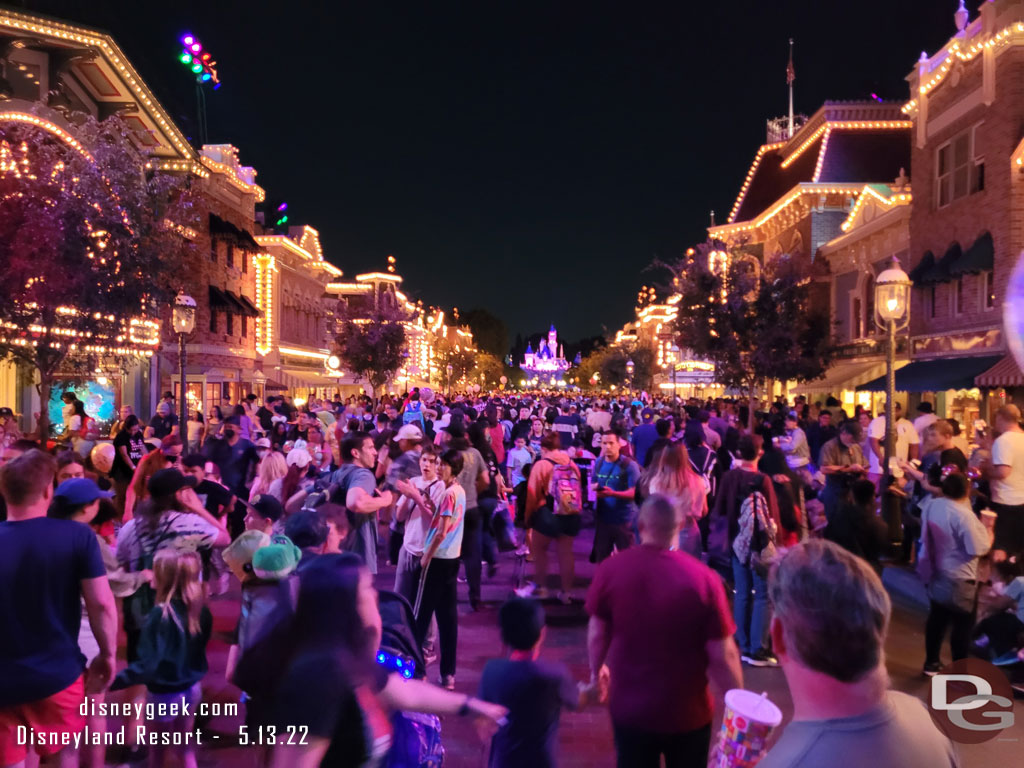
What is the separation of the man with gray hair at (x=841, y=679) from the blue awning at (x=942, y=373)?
17.9 m

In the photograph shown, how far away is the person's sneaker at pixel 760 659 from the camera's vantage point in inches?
261

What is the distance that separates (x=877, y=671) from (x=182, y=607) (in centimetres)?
392

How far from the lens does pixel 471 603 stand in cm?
848

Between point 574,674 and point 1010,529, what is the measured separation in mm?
4989

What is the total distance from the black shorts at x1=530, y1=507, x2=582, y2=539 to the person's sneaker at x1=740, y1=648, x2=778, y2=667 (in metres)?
2.39

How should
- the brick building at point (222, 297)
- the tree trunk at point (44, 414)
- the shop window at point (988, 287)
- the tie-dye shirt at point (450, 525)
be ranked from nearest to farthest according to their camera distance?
the tie-dye shirt at point (450, 525) < the tree trunk at point (44, 414) < the shop window at point (988, 287) < the brick building at point (222, 297)

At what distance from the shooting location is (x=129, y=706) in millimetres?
4488

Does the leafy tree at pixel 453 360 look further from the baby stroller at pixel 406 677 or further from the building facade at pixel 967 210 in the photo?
the baby stroller at pixel 406 677

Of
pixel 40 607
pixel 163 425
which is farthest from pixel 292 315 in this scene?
pixel 40 607

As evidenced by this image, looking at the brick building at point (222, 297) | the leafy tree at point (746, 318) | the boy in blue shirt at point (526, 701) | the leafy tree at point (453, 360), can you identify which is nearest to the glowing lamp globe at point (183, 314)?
the brick building at point (222, 297)

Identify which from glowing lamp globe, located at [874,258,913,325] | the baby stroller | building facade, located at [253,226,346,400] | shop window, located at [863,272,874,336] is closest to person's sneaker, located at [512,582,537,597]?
the baby stroller

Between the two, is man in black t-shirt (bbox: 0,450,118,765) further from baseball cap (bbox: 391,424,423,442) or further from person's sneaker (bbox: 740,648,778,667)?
baseball cap (bbox: 391,424,423,442)

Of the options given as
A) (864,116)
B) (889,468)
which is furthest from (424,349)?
(889,468)

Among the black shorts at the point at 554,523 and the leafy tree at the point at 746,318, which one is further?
the leafy tree at the point at 746,318
